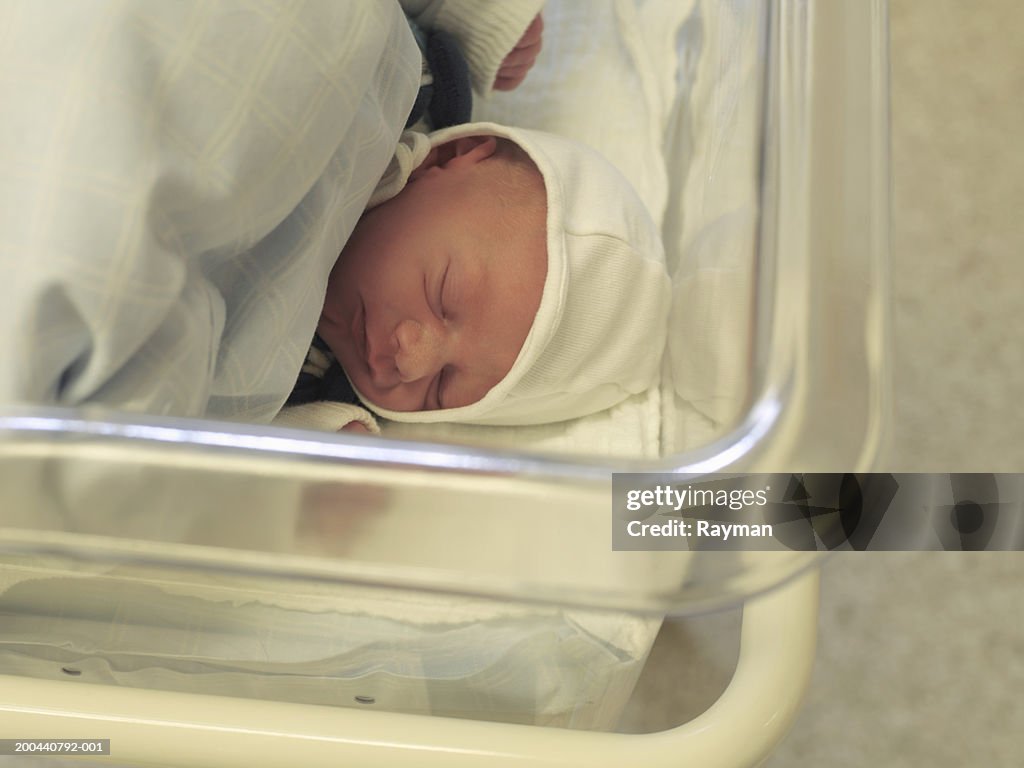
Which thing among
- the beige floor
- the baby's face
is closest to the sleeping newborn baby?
the baby's face

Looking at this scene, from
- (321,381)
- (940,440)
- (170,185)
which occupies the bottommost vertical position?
(940,440)

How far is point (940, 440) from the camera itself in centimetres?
91

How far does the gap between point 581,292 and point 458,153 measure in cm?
13

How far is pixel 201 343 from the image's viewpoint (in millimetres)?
403

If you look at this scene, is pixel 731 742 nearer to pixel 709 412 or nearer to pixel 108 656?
pixel 709 412

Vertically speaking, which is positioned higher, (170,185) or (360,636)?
(170,185)

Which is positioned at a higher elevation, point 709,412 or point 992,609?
point 709,412

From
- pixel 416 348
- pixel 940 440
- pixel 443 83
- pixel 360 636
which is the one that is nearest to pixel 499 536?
pixel 360 636

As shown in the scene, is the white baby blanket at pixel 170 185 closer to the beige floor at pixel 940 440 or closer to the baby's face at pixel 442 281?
the baby's face at pixel 442 281

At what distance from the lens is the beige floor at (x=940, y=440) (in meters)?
0.83

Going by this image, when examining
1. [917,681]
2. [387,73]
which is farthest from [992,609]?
[387,73]

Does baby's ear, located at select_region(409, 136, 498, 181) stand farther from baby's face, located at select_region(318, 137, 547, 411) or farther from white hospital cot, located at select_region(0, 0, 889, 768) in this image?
white hospital cot, located at select_region(0, 0, 889, 768)

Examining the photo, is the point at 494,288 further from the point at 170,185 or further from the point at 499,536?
the point at 499,536

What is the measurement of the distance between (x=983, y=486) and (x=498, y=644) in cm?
22
